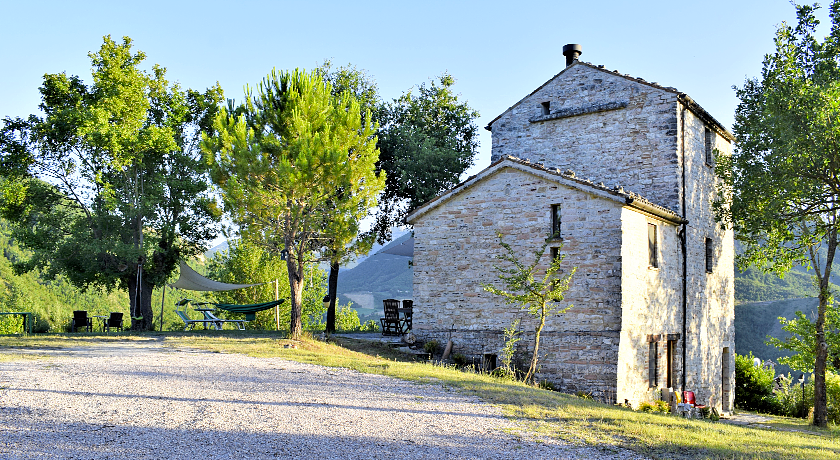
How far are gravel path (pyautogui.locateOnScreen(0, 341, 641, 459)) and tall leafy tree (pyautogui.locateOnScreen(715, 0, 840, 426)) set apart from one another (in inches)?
480

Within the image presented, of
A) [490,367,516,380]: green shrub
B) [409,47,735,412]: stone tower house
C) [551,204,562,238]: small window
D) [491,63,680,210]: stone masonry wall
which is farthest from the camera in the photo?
[491,63,680,210]: stone masonry wall

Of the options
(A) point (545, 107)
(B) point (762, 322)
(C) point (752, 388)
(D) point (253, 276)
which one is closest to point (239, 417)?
(A) point (545, 107)

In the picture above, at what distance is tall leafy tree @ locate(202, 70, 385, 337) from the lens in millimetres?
14391

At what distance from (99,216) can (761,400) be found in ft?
80.8

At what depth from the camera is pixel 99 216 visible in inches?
837

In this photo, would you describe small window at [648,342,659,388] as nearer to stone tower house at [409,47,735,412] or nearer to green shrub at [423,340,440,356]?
stone tower house at [409,47,735,412]

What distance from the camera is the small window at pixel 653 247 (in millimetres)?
16062

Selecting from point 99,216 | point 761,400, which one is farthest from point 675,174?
point 99,216

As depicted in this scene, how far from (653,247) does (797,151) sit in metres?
4.27

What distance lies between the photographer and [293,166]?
563 inches

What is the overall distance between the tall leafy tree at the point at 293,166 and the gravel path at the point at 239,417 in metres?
5.23

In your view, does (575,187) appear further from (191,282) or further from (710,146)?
(191,282)

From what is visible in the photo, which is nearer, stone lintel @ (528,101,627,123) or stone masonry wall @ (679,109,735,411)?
stone masonry wall @ (679,109,735,411)

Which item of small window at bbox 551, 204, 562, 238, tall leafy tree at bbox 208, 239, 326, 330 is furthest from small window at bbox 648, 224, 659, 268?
tall leafy tree at bbox 208, 239, 326, 330
